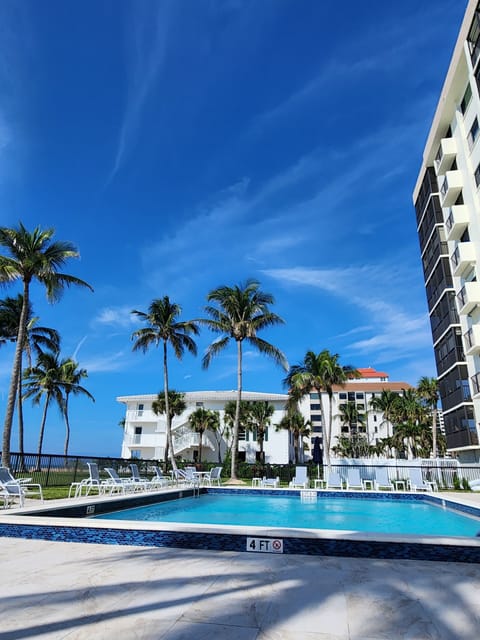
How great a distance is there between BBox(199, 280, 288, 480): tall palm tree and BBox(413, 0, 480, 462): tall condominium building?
35.0 ft

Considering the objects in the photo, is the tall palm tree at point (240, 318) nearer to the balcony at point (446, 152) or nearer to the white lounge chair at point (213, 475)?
the white lounge chair at point (213, 475)

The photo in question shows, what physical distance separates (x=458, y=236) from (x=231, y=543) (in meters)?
25.1

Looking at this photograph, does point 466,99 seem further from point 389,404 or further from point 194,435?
point 389,404

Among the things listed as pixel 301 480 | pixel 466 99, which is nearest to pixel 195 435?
pixel 301 480

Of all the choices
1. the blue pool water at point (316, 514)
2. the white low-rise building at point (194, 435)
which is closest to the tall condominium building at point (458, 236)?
the blue pool water at point (316, 514)

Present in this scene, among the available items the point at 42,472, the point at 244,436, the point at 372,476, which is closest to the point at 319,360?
the point at 372,476

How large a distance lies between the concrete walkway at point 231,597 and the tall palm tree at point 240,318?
769 inches

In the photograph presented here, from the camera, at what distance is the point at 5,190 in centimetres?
1504

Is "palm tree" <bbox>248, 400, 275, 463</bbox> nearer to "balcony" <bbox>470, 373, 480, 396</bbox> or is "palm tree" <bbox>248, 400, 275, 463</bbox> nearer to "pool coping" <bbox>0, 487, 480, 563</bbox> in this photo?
"balcony" <bbox>470, 373, 480, 396</bbox>

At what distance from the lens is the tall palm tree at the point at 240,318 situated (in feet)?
81.3

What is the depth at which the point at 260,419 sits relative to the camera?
127 ft

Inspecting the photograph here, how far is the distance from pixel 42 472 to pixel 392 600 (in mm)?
13839

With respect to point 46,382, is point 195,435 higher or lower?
lower

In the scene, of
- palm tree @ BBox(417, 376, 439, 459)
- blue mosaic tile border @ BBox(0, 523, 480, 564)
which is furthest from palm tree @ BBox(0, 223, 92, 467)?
palm tree @ BBox(417, 376, 439, 459)
